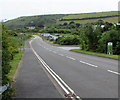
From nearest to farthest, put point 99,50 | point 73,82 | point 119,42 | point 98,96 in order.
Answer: point 98,96, point 73,82, point 119,42, point 99,50

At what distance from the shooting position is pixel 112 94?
8289 mm

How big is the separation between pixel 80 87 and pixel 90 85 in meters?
0.52

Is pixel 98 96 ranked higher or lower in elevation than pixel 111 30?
lower

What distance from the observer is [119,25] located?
33375mm

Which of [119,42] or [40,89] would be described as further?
[119,42]

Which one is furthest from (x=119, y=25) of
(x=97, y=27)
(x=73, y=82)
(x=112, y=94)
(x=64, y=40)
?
(x=64, y=40)

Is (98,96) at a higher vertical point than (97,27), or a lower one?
lower

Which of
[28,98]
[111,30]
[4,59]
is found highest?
[111,30]

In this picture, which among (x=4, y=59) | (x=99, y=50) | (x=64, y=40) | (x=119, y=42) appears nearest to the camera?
(x=4, y=59)

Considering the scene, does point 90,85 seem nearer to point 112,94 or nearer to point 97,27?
point 112,94

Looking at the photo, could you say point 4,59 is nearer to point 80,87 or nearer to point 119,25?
point 80,87

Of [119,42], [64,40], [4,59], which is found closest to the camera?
[4,59]

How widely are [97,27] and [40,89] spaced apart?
28.8 metres

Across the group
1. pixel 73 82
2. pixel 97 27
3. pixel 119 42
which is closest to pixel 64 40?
pixel 97 27
